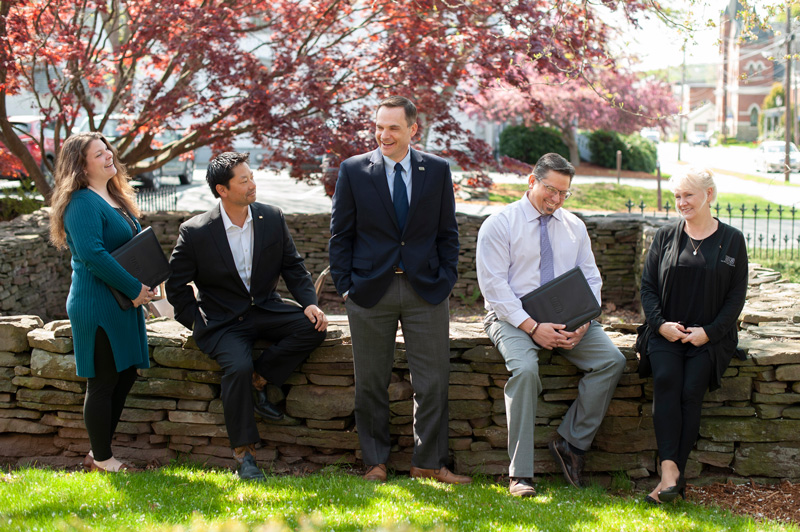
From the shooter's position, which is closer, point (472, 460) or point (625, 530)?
point (625, 530)

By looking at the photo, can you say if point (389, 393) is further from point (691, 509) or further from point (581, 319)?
point (691, 509)

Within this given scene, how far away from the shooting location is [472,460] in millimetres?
4223

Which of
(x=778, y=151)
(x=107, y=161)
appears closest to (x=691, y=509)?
(x=107, y=161)

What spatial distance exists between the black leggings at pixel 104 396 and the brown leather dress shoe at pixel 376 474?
4.44 feet

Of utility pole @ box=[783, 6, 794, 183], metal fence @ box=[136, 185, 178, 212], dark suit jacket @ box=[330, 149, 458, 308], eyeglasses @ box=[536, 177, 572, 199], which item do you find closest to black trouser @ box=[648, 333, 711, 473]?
eyeglasses @ box=[536, 177, 572, 199]

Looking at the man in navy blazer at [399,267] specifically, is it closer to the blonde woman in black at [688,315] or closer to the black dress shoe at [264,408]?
the black dress shoe at [264,408]

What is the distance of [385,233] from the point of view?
3.86 metres

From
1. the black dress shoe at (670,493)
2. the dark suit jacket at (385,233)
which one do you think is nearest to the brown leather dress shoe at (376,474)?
the dark suit jacket at (385,233)

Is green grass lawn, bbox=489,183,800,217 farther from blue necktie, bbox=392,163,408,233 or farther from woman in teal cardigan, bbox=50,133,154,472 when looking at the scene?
woman in teal cardigan, bbox=50,133,154,472

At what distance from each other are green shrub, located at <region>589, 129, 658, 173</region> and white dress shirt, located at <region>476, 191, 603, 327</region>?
2645 centimetres

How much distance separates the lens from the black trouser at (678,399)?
3781mm

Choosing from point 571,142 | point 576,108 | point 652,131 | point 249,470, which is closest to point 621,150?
point 571,142

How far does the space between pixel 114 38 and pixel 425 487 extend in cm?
1044

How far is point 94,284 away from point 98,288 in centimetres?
3
